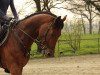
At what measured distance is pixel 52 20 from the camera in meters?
6.06

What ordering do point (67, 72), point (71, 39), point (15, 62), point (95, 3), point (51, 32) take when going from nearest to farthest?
point (51, 32) < point (15, 62) < point (67, 72) < point (71, 39) < point (95, 3)

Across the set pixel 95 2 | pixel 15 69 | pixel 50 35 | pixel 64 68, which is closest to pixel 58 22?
pixel 50 35

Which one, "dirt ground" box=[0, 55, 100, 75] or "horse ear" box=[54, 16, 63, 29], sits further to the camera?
"dirt ground" box=[0, 55, 100, 75]

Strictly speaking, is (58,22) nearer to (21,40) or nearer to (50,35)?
(50,35)

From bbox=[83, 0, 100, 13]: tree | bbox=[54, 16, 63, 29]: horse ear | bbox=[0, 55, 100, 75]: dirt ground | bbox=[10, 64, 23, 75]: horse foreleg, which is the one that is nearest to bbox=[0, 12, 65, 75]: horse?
bbox=[10, 64, 23, 75]: horse foreleg

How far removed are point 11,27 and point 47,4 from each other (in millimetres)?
20601

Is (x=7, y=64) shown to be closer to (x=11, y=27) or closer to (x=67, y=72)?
(x=11, y=27)

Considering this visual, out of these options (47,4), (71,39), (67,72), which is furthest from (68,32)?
(67,72)

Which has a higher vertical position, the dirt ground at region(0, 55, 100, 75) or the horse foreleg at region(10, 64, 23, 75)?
the horse foreleg at region(10, 64, 23, 75)

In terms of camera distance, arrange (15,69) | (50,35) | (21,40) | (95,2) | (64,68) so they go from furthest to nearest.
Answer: (95,2) → (64,68) → (21,40) → (15,69) → (50,35)

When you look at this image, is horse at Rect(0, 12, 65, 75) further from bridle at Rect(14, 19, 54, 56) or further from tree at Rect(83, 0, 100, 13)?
tree at Rect(83, 0, 100, 13)

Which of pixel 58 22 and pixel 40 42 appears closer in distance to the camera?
pixel 58 22

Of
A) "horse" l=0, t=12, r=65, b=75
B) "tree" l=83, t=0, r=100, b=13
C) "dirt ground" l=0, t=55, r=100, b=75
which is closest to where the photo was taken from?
"horse" l=0, t=12, r=65, b=75

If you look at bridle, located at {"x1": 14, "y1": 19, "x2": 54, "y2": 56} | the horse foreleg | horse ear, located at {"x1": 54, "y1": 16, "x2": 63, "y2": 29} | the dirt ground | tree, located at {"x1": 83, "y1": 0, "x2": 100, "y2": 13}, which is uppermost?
tree, located at {"x1": 83, "y1": 0, "x2": 100, "y2": 13}
